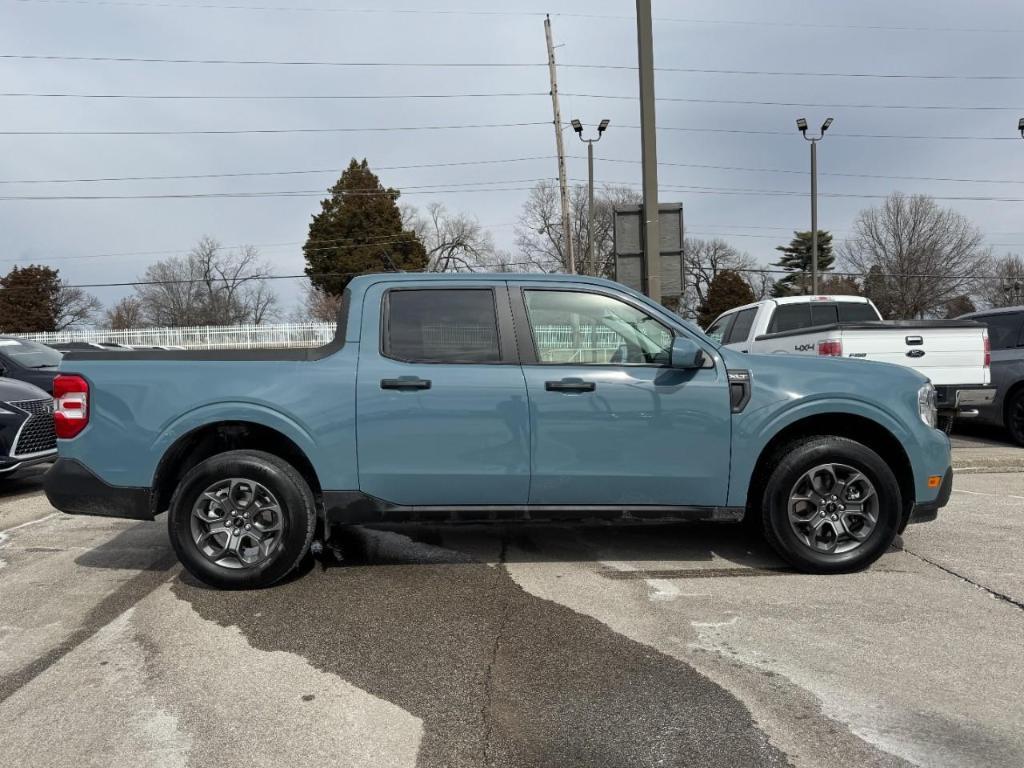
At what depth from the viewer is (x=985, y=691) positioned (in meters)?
2.92

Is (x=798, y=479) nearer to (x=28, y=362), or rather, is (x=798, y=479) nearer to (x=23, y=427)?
(x=23, y=427)

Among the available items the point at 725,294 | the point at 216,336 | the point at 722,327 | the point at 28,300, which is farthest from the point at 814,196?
the point at 28,300

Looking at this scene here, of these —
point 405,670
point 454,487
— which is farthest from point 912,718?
point 454,487

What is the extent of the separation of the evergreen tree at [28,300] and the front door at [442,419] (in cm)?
6115

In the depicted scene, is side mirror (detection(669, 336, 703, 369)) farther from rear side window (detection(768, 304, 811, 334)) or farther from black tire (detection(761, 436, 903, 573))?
rear side window (detection(768, 304, 811, 334))

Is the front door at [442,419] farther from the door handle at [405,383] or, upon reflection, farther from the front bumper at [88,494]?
the front bumper at [88,494]

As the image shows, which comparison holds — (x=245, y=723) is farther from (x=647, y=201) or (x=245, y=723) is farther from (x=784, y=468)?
(x=647, y=201)

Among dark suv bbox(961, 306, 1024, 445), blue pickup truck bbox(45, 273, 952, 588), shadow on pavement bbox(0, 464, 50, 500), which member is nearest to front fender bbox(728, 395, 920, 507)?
blue pickup truck bbox(45, 273, 952, 588)

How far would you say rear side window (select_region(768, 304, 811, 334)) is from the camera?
10.1 metres

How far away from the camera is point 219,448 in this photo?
458cm

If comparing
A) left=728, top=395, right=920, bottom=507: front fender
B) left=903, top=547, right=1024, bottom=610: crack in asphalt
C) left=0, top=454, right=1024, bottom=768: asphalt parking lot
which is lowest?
left=903, top=547, right=1024, bottom=610: crack in asphalt

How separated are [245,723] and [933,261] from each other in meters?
48.1

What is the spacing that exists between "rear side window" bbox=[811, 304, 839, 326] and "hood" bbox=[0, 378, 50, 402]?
990 cm

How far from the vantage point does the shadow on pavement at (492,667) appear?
2.55m
